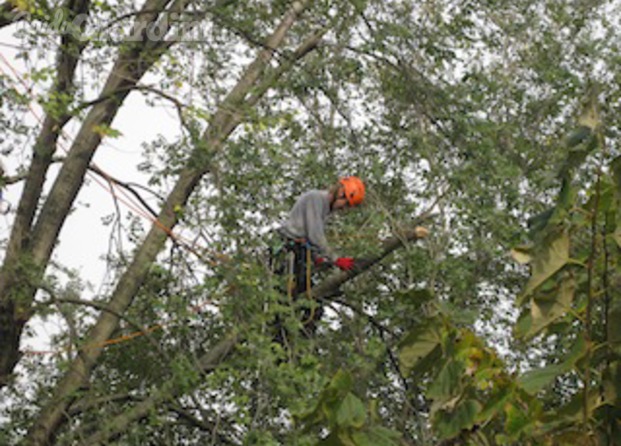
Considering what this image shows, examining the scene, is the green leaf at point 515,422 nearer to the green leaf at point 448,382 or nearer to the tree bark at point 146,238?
the green leaf at point 448,382

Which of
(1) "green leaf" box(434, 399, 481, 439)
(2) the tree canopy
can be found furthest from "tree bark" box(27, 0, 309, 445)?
(1) "green leaf" box(434, 399, 481, 439)

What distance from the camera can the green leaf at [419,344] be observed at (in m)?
2.26

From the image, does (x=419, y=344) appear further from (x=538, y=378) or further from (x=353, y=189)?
(x=353, y=189)

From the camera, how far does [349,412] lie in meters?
2.08

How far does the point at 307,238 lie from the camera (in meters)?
8.00

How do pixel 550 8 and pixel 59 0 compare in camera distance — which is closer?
pixel 59 0

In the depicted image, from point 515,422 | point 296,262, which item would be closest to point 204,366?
point 296,262

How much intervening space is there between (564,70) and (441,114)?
3134 mm

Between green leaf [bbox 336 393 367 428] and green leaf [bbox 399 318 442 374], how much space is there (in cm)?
23

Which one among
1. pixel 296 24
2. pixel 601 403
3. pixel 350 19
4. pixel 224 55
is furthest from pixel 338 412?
pixel 296 24

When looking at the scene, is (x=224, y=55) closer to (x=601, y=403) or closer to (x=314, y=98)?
(x=314, y=98)

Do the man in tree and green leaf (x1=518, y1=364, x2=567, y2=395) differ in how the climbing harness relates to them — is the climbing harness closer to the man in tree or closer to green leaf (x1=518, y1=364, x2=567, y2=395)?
the man in tree

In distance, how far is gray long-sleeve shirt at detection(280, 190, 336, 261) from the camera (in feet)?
26.0

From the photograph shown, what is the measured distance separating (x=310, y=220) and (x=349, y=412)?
5.87 m
